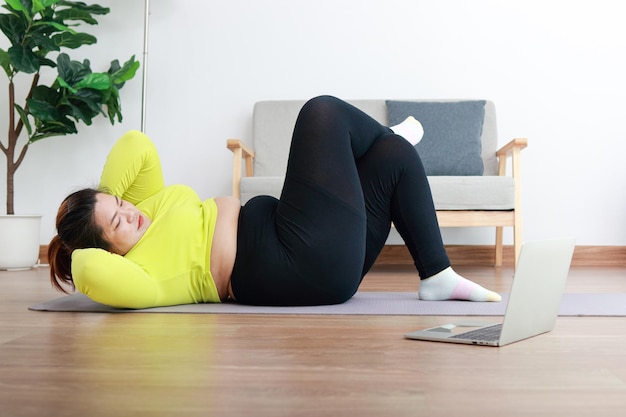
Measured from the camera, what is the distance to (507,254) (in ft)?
13.5

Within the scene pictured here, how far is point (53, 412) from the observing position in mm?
983

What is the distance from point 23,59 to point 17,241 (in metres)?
0.92

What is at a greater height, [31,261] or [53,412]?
[53,412]

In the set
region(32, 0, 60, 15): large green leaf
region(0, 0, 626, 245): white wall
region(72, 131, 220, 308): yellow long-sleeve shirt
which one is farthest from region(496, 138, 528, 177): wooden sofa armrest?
region(32, 0, 60, 15): large green leaf

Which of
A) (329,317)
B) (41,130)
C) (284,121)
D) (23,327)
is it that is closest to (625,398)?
(329,317)

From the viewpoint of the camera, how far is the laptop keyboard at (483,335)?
4.83 feet

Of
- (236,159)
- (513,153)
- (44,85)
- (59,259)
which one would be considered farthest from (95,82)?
(513,153)

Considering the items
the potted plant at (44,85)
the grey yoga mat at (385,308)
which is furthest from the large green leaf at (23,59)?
the grey yoga mat at (385,308)

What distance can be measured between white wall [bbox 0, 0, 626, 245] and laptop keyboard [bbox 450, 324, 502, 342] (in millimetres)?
2615

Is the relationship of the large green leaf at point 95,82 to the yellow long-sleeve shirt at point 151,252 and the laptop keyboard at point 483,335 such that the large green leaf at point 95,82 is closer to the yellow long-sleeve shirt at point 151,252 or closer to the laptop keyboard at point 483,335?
the yellow long-sleeve shirt at point 151,252

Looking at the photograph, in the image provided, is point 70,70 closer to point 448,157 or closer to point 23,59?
point 23,59

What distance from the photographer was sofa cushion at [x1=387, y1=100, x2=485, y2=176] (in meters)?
3.86

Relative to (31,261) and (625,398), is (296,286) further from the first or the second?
(31,261)

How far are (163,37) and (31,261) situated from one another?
1486mm
